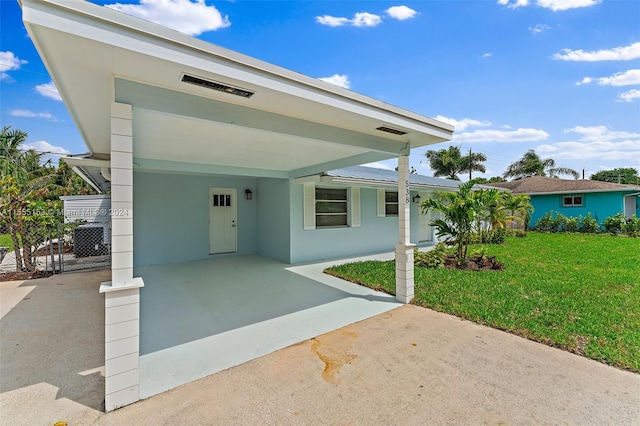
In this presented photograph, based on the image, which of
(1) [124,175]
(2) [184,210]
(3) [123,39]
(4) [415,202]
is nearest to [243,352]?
(1) [124,175]

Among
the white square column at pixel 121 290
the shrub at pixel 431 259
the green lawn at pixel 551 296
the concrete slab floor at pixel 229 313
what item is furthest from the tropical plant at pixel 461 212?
the white square column at pixel 121 290

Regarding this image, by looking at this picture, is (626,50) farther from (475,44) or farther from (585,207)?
(585,207)

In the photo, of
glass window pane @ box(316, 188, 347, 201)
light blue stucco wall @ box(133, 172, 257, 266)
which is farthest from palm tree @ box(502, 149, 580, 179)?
light blue stucco wall @ box(133, 172, 257, 266)

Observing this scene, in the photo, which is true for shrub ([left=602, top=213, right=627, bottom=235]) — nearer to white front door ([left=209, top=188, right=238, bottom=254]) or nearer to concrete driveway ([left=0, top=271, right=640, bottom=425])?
concrete driveway ([left=0, top=271, right=640, bottom=425])

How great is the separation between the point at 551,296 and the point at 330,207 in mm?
5539

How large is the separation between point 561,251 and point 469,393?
9734 mm

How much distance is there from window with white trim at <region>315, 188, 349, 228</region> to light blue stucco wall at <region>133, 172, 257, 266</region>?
2824 millimetres

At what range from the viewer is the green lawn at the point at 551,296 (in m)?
3.39

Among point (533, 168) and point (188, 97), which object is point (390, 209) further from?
point (533, 168)

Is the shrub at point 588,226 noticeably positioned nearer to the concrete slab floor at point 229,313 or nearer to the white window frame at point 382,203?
the white window frame at point 382,203

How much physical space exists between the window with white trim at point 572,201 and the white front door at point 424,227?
1122 centimetres

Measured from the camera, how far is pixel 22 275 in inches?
266

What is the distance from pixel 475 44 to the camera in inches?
277

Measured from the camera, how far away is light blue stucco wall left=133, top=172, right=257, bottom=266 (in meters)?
7.62
